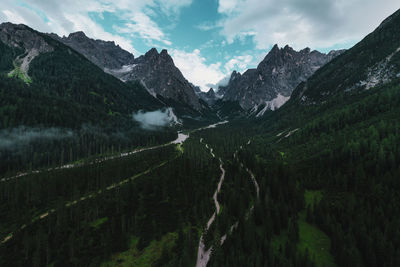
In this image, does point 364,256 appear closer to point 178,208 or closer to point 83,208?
point 178,208

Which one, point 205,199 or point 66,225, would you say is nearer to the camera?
point 66,225

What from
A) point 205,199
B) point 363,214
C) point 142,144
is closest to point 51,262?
point 205,199

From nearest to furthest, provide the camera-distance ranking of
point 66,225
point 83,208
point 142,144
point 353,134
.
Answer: point 66,225
point 83,208
point 353,134
point 142,144

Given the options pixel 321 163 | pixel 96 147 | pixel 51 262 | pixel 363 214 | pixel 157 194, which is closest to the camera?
pixel 51 262

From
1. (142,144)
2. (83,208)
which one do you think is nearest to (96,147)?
(142,144)

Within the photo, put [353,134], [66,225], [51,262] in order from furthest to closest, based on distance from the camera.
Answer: [353,134], [66,225], [51,262]

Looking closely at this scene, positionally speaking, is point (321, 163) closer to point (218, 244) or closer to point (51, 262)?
point (218, 244)

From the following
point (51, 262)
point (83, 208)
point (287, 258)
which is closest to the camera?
point (287, 258)

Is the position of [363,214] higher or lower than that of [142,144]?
lower

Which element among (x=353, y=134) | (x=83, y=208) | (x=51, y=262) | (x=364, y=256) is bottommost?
(x=364, y=256)
